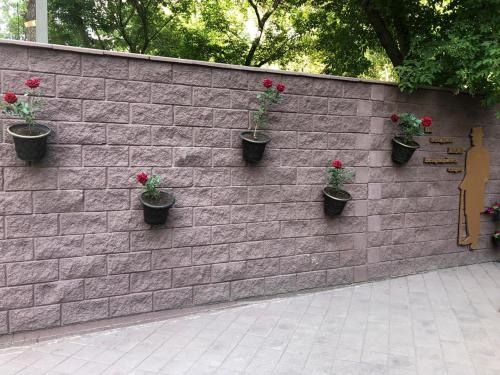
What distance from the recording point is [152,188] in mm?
4141

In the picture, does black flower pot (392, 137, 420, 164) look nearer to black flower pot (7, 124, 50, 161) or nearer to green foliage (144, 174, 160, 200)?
green foliage (144, 174, 160, 200)

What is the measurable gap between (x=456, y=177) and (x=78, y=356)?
525 centimetres

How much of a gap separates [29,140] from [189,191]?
1500 mm

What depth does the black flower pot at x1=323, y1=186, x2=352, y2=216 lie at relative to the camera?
5109 mm

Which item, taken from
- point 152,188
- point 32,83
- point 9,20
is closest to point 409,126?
point 152,188

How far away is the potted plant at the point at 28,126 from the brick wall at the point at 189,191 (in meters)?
0.10

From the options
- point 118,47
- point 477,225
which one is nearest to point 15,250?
point 477,225

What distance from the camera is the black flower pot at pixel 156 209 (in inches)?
161

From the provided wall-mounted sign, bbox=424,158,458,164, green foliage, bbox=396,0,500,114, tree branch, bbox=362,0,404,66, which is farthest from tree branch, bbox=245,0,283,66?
wall-mounted sign, bbox=424,158,458,164

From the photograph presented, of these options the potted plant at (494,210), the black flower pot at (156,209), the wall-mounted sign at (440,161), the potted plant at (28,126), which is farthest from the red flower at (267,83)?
the potted plant at (494,210)

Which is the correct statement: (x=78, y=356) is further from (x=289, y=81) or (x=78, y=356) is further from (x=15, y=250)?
(x=289, y=81)

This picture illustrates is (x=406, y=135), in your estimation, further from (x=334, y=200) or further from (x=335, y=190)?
(x=334, y=200)

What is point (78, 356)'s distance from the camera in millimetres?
3547

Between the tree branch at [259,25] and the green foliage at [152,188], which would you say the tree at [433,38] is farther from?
the tree branch at [259,25]
